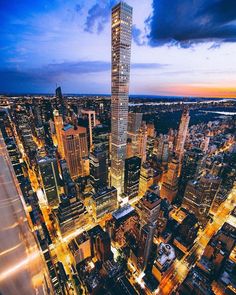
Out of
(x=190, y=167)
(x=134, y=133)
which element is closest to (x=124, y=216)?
(x=190, y=167)

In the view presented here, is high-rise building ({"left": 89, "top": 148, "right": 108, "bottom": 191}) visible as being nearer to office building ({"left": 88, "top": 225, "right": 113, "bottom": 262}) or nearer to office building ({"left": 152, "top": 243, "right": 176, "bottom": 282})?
office building ({"left": 88, "top": 225, "right": 113, "bottom": 262})

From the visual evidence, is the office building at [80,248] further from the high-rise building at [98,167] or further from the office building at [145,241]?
the high-rise building at [98,167]

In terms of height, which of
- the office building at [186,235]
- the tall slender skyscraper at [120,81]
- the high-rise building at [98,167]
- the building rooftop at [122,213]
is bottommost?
the office building at [186,235]

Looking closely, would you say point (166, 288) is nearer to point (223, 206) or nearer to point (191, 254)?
point (191, 254)

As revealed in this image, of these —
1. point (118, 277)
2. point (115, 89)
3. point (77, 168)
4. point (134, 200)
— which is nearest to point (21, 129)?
point (77, 168)

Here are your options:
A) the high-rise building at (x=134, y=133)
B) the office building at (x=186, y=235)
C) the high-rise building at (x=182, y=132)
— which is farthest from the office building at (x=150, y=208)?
Answer: the high-rise building at (x=182, y=132)
